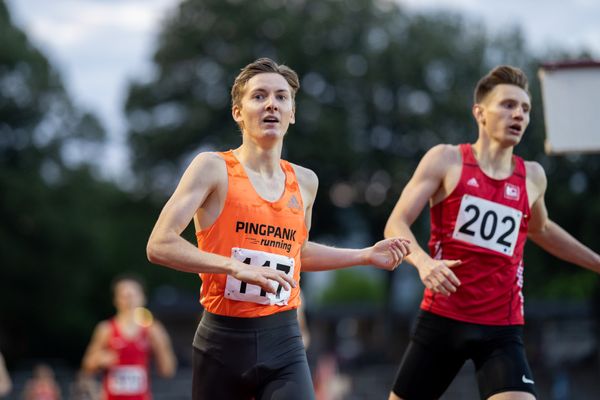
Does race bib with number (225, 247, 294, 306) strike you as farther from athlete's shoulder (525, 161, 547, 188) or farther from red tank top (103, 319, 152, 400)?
red tank top (103, 319, 152, 400)

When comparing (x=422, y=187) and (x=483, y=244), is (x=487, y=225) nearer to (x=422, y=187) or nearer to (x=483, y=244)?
(x=483, y=244)

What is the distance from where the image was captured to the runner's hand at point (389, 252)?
523 cm

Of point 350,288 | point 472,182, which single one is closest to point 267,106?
point 472,182

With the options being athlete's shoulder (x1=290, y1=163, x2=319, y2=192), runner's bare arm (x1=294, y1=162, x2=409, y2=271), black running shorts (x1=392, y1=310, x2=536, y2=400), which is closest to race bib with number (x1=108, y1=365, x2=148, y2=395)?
black running shorts (x1=392, y1=310, x2=536, y2=400)

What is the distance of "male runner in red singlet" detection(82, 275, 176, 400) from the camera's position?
36.0 ft

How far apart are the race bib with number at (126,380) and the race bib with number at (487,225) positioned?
19.3ft

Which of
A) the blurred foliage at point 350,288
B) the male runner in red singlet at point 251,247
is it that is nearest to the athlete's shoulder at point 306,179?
the male runner in red singlet at point 251,247

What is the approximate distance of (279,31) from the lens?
3928cm

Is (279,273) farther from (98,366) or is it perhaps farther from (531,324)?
(531,324)

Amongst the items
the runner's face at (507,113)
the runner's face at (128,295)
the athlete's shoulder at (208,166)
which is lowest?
the runner's face at (128,295)

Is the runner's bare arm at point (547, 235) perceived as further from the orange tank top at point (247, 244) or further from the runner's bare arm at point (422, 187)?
the orange tank top at point (247, 244)

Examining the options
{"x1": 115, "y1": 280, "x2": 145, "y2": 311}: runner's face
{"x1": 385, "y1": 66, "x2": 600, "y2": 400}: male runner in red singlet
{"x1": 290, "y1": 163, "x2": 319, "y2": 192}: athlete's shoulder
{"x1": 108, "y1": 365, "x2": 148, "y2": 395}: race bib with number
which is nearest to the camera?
{"x1": 290, "y1": 163, "x2": 319, "y2": 192}: athlete's shoulder

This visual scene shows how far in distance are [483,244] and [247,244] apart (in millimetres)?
1916

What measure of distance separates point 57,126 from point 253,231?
35546mm
